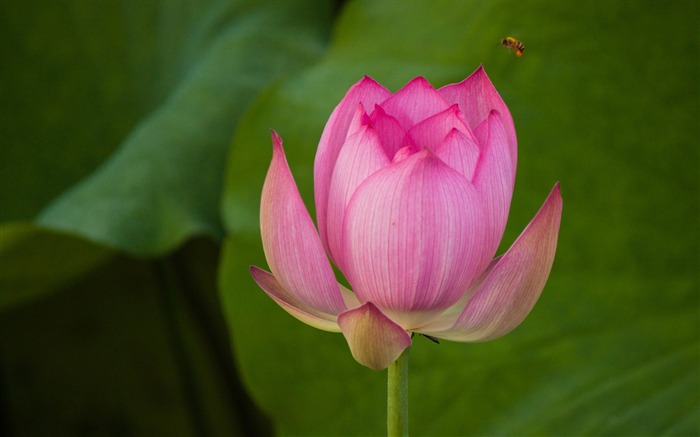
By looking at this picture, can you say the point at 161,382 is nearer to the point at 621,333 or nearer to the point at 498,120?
the point at 621,333

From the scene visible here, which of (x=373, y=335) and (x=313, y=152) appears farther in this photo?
(x=313, y=152)

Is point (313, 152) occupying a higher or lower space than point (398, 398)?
higher

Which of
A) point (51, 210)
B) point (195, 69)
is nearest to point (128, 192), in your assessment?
point (51, 210)

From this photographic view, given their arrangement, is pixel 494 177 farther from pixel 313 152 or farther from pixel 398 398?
pixel 313 152

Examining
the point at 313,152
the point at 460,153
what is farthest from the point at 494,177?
the point at 313,152

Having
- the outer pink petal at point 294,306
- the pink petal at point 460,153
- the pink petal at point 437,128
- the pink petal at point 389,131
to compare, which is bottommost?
the outer pink petal at point 294,306

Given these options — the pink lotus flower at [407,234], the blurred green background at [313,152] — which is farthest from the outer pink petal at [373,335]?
the blurred green background at [313,152]

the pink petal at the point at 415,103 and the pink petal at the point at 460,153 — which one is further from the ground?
the pink petal at the point at 415,103

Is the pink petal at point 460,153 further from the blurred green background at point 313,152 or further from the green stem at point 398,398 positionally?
the blurred green background at point 313,152
